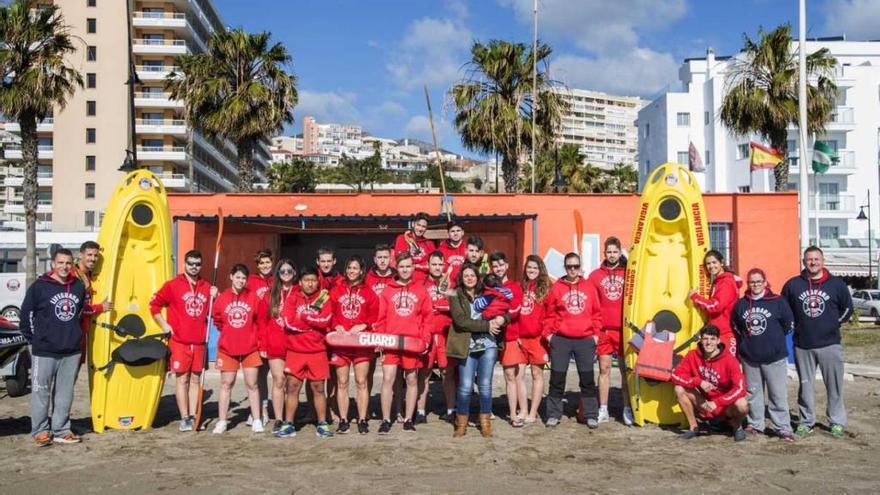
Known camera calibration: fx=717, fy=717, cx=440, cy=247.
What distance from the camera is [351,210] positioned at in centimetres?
1403

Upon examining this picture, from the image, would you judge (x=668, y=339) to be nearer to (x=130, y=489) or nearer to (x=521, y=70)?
(x=130, y=489)

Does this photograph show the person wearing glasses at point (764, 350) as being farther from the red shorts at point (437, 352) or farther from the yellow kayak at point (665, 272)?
the red shorts at point (437, 352)

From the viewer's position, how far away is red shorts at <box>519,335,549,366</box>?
7.36 meters

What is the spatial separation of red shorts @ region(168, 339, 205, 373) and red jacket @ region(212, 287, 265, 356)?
0.32 m

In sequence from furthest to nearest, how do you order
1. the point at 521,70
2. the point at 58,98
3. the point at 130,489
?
the point at 58,98
the point at 521,70
the point at 130,489

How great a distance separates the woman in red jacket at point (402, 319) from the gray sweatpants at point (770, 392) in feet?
10.4

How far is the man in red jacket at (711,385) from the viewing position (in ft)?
22.2

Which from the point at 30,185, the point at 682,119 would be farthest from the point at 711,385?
the point at 682,119

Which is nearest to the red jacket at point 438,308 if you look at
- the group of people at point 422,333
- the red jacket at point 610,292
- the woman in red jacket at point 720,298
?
the group of people at point 422,333

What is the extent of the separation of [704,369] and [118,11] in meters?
53.3

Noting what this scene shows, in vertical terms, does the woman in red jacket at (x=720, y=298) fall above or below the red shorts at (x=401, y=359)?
above

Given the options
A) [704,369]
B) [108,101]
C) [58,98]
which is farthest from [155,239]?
[108,101]

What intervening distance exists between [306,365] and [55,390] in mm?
2389

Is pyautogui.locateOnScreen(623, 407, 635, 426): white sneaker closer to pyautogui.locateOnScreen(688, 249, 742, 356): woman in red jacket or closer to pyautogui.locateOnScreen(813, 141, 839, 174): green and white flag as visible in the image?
pyautogui.locateOnScreen(688, 249, 742, 356): woman in red jacket
